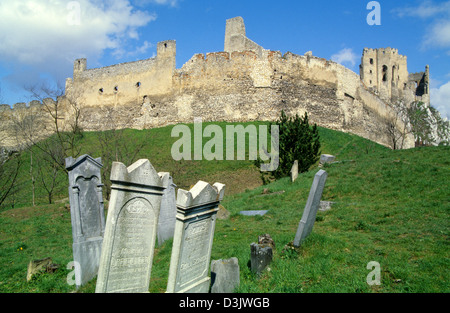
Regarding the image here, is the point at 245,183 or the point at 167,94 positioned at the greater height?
the point at 167,94

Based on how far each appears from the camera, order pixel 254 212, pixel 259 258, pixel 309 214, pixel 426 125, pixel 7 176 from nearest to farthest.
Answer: pixel 259 258 < pixel 309 214 < pixel 254 212 < pixel 7 176 < pixel 426 125

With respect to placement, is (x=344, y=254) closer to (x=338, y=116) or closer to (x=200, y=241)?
(x=200, y=241)

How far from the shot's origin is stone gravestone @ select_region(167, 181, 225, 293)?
213 inches

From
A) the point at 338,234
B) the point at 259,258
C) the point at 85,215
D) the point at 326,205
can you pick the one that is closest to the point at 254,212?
Answer: the point at 326,205

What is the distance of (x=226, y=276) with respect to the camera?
19.3ft

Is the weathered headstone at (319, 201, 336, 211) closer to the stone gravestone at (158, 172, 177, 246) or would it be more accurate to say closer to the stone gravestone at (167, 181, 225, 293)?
the stone gravestone at (158, 172, 177, 246)

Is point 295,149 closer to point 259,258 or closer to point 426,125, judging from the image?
point 259,258

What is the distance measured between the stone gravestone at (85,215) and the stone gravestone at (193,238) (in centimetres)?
265

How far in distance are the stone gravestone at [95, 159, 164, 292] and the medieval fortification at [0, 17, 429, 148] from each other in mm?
24315

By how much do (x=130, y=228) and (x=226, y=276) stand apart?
1798 millimetres

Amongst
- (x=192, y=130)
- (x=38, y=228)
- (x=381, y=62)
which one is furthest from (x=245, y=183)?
(x=381, y=62)

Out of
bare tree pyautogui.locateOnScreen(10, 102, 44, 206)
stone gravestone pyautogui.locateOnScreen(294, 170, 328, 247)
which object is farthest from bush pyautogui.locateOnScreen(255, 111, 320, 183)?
bare tree pyautogui.locateOnScreen(10, 102, 44, 206)
